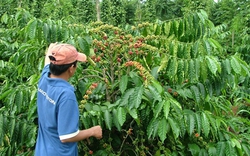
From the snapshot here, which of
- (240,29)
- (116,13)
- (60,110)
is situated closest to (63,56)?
(60,110)

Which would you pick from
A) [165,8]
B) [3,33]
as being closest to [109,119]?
[3,33]

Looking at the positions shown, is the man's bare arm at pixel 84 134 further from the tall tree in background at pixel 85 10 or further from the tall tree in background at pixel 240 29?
the tall tree in background at pixel 85 10

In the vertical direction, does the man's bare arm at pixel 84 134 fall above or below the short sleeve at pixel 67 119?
below

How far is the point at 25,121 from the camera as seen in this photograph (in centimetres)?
237

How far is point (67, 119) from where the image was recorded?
1646 mm

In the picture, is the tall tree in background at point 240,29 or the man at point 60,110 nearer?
the man at point 60,110

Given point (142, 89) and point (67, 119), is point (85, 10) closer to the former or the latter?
point (142, 89)

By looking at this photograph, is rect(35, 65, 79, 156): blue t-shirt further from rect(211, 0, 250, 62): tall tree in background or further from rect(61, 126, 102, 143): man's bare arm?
rect(211, 0, 250, 62): tall tree in background

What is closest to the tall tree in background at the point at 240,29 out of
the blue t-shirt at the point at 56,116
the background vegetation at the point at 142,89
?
the background vegetation at the point at 142,89

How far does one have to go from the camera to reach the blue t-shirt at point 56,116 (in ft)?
5.43

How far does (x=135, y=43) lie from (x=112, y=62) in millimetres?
255

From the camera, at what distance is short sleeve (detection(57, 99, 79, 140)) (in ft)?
5.41

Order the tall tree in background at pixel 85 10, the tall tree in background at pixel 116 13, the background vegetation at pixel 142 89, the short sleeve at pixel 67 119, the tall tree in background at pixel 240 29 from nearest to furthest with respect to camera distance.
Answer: the short sleeve at pixel 67 119 → the background vegetation at pixel 142 89 → the tall tree in background at pixel 240 29 → the tall tree in background at pixel 116 13 → the tall tree in background at pixel 85 10

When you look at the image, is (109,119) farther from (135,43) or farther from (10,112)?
(10,112)
